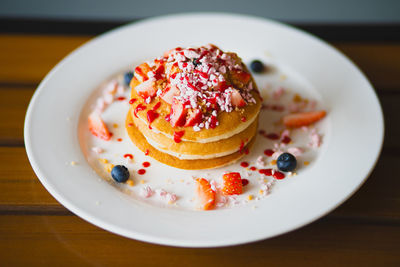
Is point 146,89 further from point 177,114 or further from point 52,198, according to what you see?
point 52,198

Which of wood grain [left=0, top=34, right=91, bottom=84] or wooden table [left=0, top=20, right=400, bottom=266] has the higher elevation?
wood grain [left=0, top=34, right=91, bottom=84]

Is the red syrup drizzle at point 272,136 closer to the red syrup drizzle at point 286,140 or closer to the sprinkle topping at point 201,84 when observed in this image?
the red syrup drizzle at point 286,140

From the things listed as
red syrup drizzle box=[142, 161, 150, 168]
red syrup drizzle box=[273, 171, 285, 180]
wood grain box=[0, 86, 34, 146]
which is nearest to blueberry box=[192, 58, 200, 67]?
red syrup drizzle box=[142, 161, 150, 168]

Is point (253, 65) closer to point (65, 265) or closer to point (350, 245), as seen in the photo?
point (350, 245)

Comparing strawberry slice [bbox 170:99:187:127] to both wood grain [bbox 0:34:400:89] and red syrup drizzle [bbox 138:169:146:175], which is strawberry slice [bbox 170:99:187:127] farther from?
wood grain [bbox 0:34:400:89]

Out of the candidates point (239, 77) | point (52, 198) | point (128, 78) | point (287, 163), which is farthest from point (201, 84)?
point (52, 198)

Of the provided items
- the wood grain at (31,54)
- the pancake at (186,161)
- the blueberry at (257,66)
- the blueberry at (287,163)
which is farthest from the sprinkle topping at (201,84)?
the wood grain at (31,54)
